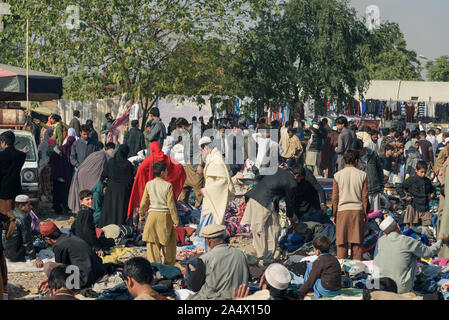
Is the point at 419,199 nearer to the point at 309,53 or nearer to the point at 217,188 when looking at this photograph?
the point at 217,188

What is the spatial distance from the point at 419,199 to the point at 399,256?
4.40 metres

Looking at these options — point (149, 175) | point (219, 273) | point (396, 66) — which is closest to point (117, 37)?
point (149, 175)

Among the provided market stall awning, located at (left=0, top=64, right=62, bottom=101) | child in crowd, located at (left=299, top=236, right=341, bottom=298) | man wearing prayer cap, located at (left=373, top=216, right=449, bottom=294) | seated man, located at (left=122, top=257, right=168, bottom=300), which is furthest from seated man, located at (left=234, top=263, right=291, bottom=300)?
market stall awning, located at (left=0, top=64, right=62, bottom=101)

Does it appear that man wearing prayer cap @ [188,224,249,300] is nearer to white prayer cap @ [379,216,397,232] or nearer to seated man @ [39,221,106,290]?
seated man @ [39,221,106,290]

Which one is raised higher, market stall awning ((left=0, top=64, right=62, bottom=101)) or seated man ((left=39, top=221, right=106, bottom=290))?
market stall awning ((left=0, top=64, right=62, bottom=101))

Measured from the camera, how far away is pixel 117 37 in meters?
21.5

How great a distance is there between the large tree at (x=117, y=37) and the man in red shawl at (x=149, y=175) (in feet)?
28.6

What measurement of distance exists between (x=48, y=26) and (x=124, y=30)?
2107 millimetres

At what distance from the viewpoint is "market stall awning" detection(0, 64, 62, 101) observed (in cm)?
1600

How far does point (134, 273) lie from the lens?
591 centimetres

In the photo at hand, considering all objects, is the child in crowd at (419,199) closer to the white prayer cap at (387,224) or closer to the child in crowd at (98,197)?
the white prayer cap at (387,224)

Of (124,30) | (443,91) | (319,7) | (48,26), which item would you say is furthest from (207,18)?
(443,91)

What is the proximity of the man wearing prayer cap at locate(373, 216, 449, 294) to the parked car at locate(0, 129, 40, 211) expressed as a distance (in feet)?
23.9

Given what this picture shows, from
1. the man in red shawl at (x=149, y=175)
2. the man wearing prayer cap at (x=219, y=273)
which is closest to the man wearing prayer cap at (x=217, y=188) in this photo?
the man in red shawl at (x=149, y=175)
